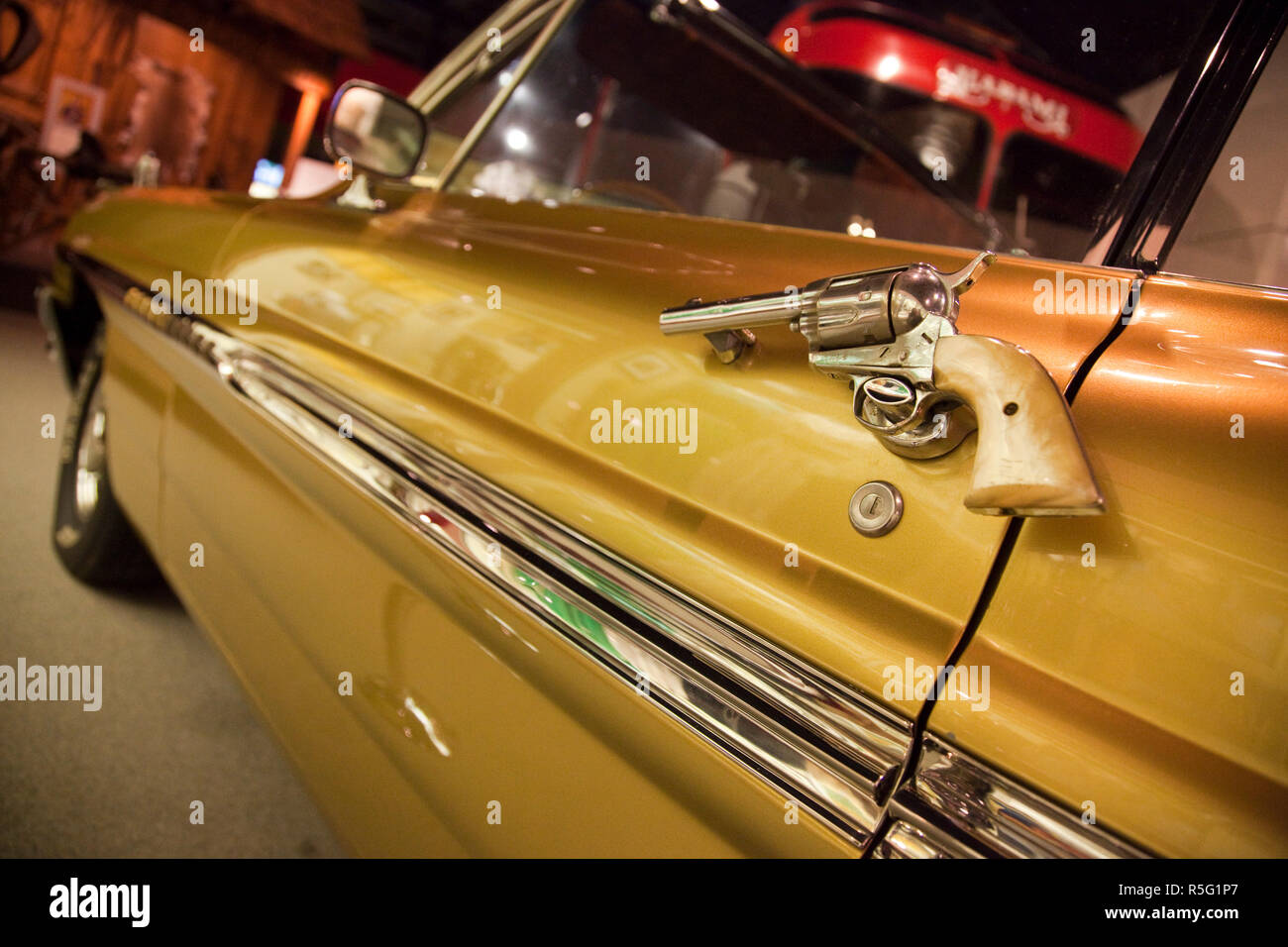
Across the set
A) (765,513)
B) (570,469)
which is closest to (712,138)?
(570,469)

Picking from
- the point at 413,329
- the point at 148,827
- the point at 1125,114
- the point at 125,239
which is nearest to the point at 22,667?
the point at 148,827

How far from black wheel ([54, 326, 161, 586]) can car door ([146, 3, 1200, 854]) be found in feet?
3.17

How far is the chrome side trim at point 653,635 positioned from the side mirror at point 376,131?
636 millimetres

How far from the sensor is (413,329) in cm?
114

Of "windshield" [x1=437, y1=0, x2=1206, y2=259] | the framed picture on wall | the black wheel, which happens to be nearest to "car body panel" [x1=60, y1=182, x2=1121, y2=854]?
"windshield" [x1=437, y1=0, x2=1206, y2=259]

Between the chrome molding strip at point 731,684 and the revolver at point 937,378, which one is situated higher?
the revolver at point 937,378

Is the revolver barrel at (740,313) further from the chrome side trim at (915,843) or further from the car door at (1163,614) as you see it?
the chrome side trim at (915,843)

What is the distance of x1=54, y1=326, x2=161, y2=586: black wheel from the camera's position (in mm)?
2334

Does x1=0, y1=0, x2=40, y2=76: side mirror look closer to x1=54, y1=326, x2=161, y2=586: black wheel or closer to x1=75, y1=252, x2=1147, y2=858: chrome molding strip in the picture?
x1=54, y1=326, x2=161, y2=586: black wheel

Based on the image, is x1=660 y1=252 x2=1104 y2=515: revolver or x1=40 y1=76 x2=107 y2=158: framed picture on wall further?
x1=40 y1=76 x2=107 y2=158: framed picture on wall

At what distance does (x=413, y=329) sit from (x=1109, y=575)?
0.95 metres

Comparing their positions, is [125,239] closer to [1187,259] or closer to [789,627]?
[789,627]

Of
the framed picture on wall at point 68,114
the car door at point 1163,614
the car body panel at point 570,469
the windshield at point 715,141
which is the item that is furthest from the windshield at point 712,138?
the framed picture on wall at point 68,114

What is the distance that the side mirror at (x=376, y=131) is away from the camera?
155 centimetres
